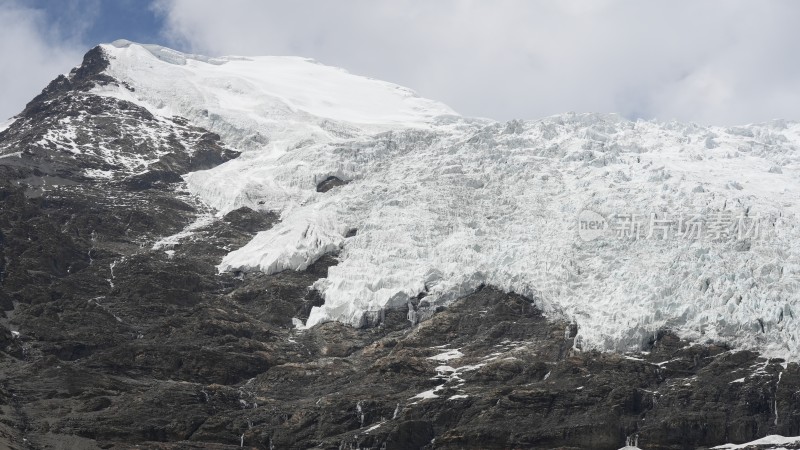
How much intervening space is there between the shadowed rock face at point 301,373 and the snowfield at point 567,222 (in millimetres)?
3351

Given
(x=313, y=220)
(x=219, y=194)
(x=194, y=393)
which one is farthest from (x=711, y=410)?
(x=219, y=194)

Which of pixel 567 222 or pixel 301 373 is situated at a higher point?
pixel 567 222

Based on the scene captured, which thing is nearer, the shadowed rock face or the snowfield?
the shadowed rock face

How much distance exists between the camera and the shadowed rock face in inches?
4771

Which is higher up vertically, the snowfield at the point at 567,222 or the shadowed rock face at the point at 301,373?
the snowfield at the point at 567,222

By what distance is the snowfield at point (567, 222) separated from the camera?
433 feet

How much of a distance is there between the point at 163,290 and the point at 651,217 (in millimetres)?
63260

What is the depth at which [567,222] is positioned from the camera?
152m

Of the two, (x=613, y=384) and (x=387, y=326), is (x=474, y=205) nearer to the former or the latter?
(x=387, y=326)

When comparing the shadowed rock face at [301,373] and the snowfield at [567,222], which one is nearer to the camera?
the shadowed rock face at [301,373]

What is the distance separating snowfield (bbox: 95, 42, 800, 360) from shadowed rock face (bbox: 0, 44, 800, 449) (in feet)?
11.0

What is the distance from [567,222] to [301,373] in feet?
129

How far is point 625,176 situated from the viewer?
529 ft

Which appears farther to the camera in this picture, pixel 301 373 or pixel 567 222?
pixel 567 222
